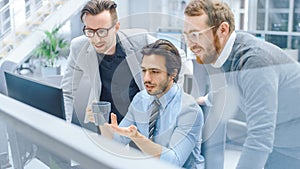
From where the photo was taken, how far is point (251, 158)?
3.28ft

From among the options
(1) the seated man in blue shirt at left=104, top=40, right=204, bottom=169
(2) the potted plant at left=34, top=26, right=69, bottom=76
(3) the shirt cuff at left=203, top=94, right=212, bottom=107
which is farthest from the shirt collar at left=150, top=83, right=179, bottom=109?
(2) the potted plant at left=34, top=26, right=69, bottom=76

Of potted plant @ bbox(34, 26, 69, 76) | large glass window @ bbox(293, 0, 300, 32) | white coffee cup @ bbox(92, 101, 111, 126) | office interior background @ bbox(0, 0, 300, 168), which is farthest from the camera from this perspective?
potted plant @ bbox(34, 26, 69, 76)

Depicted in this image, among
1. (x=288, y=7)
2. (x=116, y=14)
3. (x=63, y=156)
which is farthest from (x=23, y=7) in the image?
(x=63, y=156)

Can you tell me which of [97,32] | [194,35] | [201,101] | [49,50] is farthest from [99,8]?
[49,50]

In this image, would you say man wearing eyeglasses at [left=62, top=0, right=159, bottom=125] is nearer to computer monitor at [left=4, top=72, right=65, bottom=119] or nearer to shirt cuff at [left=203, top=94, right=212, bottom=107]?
computer monitor at [left=4, top=72, right=65, bottom=119]

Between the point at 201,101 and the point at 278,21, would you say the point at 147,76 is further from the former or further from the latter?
the point at 278,21

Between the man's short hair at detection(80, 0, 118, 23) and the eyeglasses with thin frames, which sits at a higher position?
the man's short hair at detection(80, 0, 118, 23)

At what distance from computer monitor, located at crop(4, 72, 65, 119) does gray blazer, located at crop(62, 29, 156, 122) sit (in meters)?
0.11

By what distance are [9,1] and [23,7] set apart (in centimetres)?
51

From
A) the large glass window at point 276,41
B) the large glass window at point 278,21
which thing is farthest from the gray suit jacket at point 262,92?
the large glass window at point 278,21

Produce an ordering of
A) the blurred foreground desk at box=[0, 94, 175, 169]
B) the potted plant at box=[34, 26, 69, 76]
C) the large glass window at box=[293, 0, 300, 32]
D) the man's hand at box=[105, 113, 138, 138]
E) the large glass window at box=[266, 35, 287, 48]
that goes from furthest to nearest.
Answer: the potted plant at box=[34, 26, 69, 76]
the large glass window at box=[293, 0, 300, 32]
the large glass window at box=[266, 35, 287, 48]
the man's hand at box=[105, 113, 138, 138]
the blurred foreground desk at box=[0, 94, 175, 169]

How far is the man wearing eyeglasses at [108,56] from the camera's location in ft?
3.80

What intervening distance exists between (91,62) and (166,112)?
0.43 meters

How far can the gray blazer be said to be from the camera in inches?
44.5
